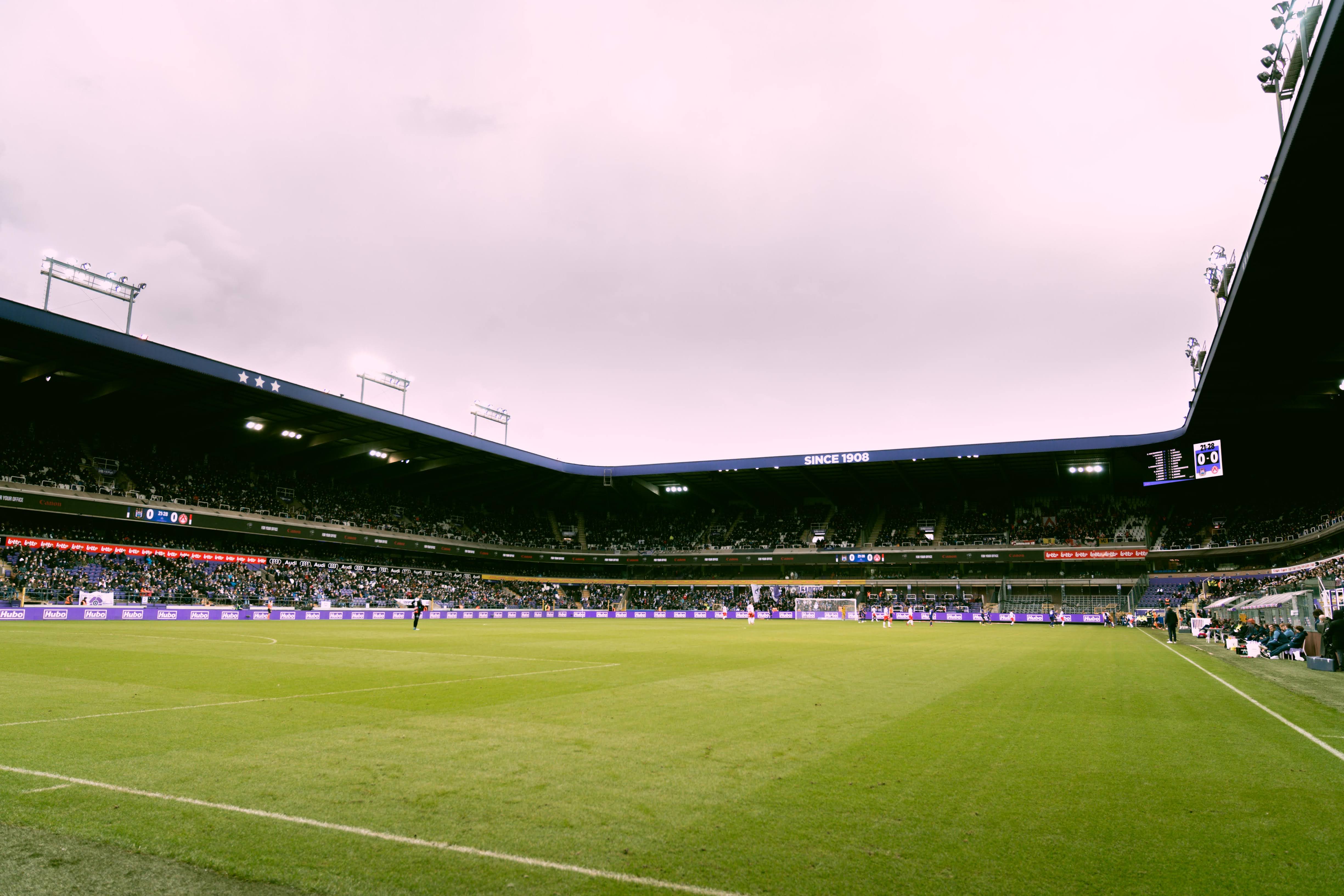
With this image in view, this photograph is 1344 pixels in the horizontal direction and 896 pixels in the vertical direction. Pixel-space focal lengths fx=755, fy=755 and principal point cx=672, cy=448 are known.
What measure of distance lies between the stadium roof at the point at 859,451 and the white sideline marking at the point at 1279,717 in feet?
42.4

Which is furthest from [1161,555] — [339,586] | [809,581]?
[339,586]

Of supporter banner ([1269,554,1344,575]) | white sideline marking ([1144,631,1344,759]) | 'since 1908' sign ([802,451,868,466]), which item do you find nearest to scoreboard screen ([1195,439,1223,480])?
supporter banner ([1269,554,1344,575])

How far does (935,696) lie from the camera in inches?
500

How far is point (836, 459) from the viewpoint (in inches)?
2680

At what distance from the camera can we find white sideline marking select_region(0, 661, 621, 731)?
29.7 ft

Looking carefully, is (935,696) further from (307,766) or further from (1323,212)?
(1323,212)

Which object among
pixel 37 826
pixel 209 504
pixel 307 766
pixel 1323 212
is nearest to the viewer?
pixel 37 826

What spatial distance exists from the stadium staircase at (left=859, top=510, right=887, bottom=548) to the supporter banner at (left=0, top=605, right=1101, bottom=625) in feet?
32.6

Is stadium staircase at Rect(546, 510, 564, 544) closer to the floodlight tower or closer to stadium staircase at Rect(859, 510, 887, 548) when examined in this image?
stadium staircase at Rect(859, 510, 887, 548)

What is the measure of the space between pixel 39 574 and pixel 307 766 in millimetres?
44984

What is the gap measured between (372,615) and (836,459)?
40.3 meters

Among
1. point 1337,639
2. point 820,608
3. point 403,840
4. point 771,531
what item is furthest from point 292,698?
point 771,531

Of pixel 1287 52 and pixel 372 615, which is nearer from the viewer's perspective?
pixel 1287 52

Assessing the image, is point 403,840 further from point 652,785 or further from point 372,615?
point 372,615
